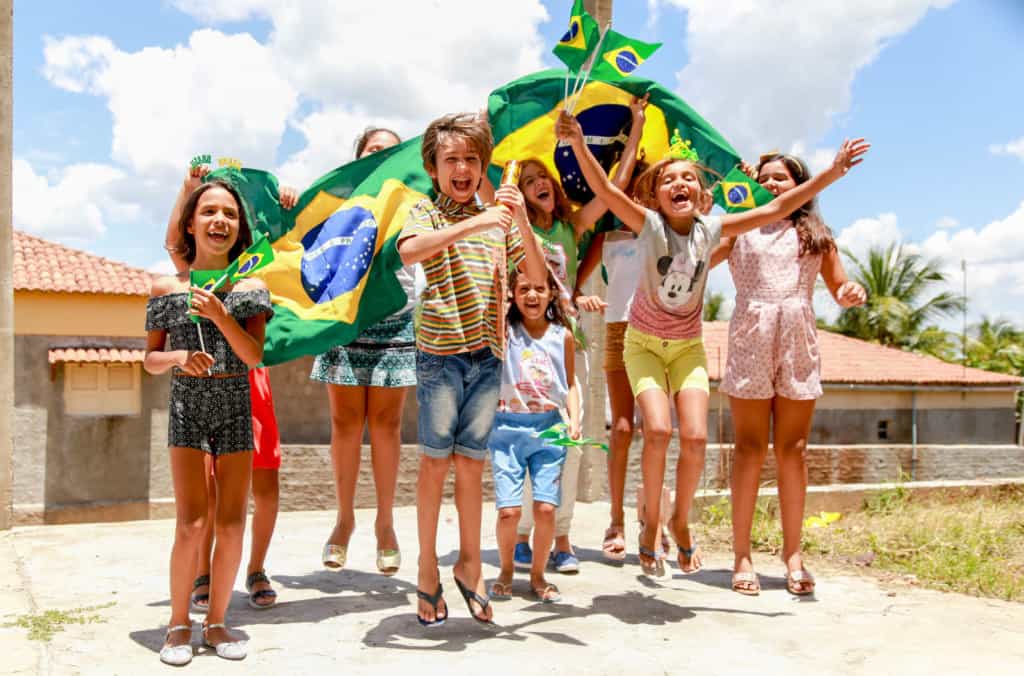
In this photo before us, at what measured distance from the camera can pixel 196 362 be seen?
3289mm

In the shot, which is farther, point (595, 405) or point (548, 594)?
point (595, 405)

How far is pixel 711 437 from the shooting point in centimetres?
→ 2416

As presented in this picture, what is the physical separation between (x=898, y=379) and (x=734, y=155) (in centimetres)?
2602

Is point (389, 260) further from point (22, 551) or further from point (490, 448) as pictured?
point (22, 551)

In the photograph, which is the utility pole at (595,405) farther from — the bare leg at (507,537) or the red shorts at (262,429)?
the red shorts at (262,429)

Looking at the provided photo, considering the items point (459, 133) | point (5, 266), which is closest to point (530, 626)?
point (459, 133)

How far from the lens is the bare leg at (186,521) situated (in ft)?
11.0

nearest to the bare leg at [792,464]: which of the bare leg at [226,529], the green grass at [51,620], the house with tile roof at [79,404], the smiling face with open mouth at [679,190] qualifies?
the smiling face with open mouth at [679,190]

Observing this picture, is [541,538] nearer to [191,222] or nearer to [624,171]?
[624,171]

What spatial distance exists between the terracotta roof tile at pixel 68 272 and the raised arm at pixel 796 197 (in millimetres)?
16952

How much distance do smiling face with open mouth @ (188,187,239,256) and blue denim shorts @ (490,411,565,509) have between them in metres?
1.59

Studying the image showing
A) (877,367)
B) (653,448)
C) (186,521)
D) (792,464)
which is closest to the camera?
(186,521)

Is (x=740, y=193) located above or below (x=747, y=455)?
above

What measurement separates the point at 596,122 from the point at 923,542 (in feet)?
12.1
